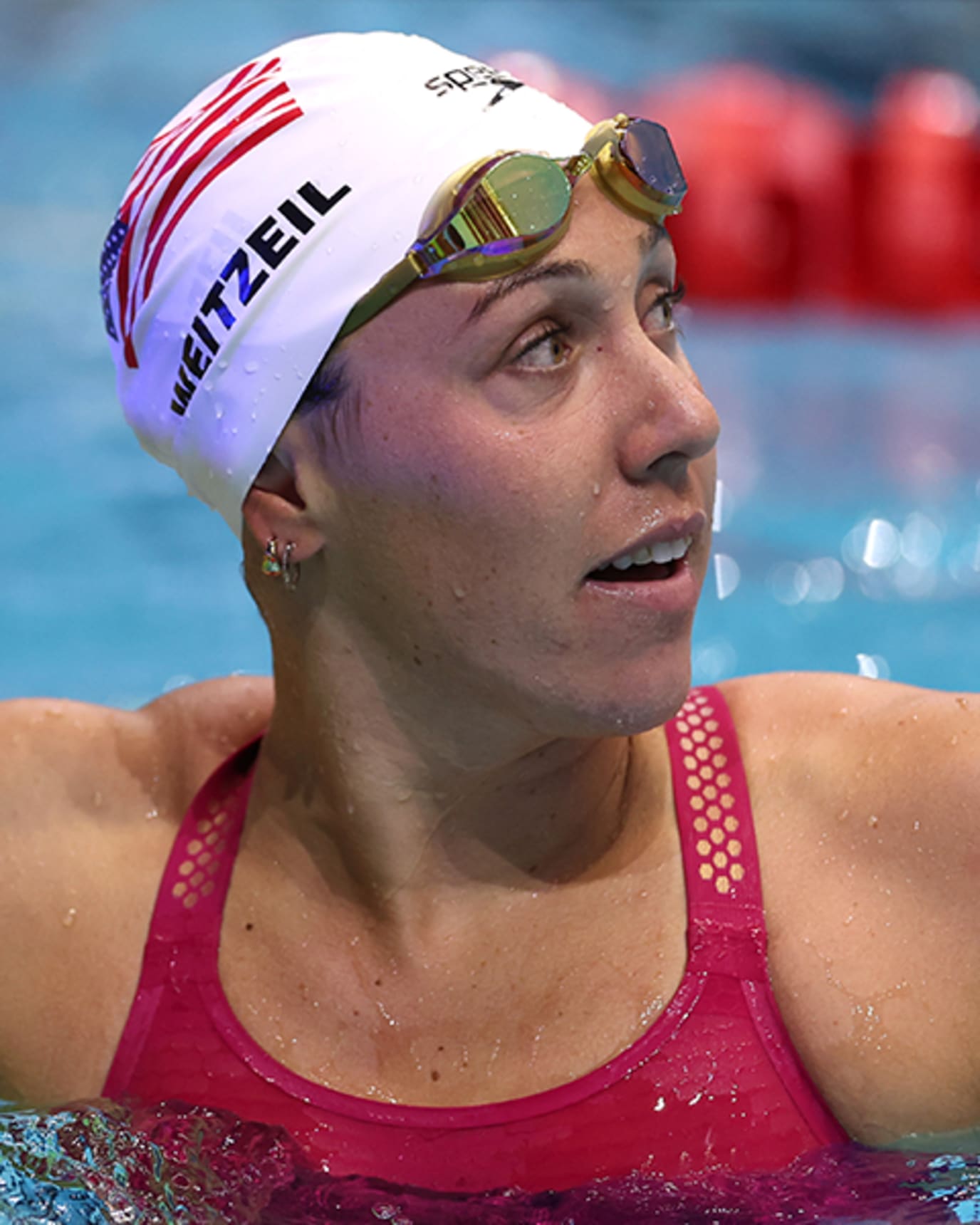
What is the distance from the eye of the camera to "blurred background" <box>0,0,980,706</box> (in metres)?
5.17

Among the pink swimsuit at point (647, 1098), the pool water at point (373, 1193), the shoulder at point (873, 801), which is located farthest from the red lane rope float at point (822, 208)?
the pool water at point (373, 1193)

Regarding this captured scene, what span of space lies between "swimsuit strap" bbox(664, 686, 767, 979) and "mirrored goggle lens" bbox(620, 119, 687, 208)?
66 cm

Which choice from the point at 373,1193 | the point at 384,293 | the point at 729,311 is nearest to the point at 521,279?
the point at 384,293

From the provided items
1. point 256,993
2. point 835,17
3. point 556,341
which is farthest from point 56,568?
point 835,17

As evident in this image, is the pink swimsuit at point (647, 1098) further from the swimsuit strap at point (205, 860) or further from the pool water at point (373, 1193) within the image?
the swimsuit strap at point (205, 860)

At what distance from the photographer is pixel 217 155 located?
2094 millimetres

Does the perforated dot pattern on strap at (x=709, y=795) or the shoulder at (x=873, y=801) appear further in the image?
the perforated dot pattern on strap at (x=709, y=795)

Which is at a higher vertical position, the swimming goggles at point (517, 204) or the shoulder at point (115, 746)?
the swimming goggles at point (517, 204)

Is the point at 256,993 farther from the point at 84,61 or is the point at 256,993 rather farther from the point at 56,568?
the point at 84,61

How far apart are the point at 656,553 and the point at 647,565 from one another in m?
0.05

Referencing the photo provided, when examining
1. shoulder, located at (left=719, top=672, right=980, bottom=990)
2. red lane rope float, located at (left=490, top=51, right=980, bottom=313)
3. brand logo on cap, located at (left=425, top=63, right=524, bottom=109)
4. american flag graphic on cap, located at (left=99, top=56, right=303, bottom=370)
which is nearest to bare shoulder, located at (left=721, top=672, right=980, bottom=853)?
shoulder, located at (left=719, top=672, right=980, bottom=990)

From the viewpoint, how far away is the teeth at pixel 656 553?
6.29 ft

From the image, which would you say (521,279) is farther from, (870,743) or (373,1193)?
(373,1193)

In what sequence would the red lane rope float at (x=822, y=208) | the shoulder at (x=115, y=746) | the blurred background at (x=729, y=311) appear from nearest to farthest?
the shoulder at (x=115, y=746) → the blurred background at (x=729, y=311) → the red lane rope float at (x=822, y=208)
